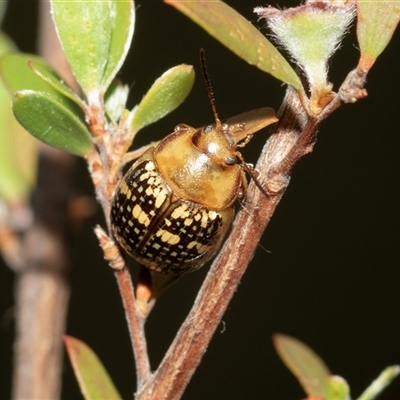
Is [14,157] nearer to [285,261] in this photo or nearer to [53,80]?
[53,80]

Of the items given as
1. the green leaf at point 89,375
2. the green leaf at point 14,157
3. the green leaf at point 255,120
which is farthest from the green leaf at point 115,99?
the green leaf at point 14,157

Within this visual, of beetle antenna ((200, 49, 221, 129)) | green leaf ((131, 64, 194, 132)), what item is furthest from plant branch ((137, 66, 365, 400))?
beetle antenna ((200, 49, 221, 129))

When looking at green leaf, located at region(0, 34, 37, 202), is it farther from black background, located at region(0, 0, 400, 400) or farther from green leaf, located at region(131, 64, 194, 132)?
black background, located at region(0, 0, 400, 400)

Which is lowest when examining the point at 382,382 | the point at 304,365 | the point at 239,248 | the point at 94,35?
the point at 304,365

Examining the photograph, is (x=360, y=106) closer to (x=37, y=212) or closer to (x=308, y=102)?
(x=37, y=212)

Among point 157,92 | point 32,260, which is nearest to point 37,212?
point 32,260

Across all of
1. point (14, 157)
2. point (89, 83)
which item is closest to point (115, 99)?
point (89, 83)
